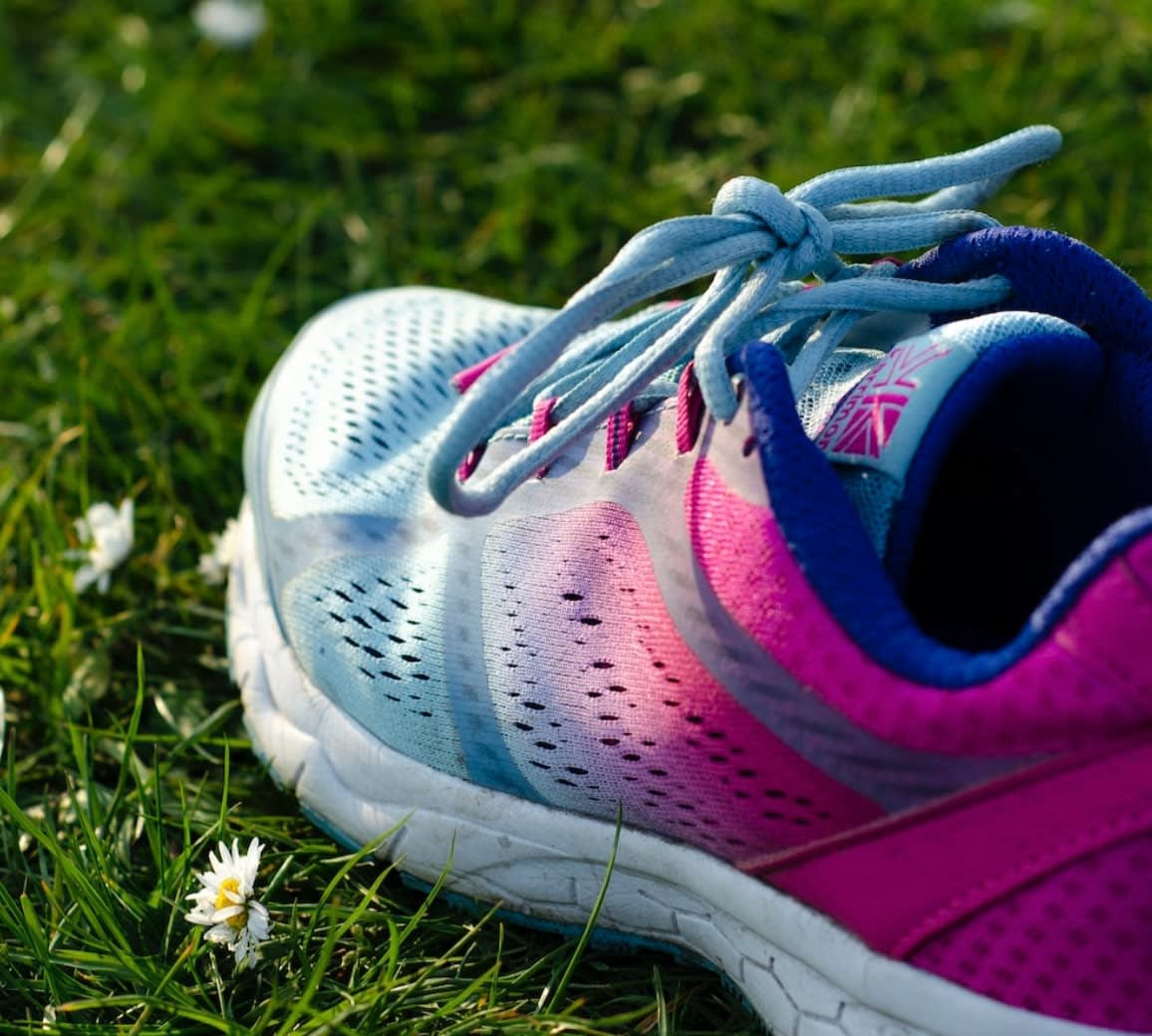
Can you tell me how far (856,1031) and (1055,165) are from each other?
5.83 feet

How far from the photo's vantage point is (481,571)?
1376mm

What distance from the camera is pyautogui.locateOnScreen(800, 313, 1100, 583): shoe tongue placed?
115 centimetres

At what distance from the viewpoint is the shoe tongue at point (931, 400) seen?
3.77 ft

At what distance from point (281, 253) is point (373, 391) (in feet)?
2.59

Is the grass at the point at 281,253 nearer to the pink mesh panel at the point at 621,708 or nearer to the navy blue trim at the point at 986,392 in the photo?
the pink mesh panel at the point at 621,708

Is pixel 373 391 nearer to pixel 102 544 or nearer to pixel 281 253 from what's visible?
pixel 102 544

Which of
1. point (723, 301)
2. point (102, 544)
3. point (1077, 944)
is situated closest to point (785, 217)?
point (723, 301)

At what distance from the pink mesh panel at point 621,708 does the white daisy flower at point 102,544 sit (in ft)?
2.01

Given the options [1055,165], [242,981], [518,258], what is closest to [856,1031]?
[242,981]

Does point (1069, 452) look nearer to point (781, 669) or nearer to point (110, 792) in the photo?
point (781, 669)

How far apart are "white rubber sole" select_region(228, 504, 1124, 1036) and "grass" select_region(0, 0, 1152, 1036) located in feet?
0.17

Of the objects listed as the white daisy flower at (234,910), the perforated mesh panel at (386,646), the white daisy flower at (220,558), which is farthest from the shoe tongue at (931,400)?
the white daisy flower at (220,558)

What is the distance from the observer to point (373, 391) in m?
1.67

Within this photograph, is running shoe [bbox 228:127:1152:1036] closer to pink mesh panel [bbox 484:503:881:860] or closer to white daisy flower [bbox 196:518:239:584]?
pink mesh panel [bbox 484:503:881:860]
